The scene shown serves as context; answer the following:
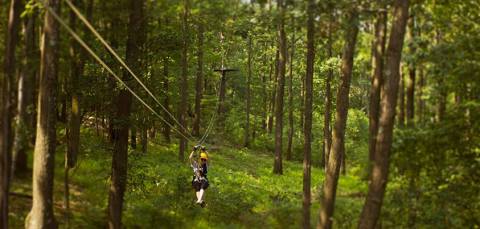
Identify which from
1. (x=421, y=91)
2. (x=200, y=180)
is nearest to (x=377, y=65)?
(x=421, y=91)

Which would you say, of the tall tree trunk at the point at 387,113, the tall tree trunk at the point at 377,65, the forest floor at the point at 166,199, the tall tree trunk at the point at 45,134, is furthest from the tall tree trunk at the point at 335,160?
the tall tree trunk at the point at 45,134

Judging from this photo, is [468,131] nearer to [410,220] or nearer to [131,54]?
[410,220]

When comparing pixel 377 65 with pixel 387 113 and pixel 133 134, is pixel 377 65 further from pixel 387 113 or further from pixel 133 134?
pixel 133 134

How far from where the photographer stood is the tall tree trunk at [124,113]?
14766mm

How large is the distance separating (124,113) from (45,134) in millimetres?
4318

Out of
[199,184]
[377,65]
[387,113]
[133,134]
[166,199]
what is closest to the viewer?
[387,113]

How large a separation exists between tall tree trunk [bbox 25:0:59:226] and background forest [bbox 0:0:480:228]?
2 cm

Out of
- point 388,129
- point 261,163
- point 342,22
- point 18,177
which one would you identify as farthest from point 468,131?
point 261,163

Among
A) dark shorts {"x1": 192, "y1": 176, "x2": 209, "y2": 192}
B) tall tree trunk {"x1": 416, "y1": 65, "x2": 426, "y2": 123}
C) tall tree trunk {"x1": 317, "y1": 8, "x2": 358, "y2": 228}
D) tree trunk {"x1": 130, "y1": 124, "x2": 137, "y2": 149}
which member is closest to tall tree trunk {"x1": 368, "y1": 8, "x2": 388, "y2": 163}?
tall tree trunk {"x1": 317, "y1": 8, "x2": 358, "y2": 228}

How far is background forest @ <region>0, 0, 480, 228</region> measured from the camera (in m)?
10.4

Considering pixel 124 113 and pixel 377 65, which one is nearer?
pixel 377 65

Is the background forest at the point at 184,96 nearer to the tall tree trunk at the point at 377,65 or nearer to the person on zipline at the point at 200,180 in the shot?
the tall tree trunk at the point at 377,65

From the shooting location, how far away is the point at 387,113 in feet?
31.5

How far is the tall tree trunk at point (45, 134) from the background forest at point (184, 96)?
0.07 ft
